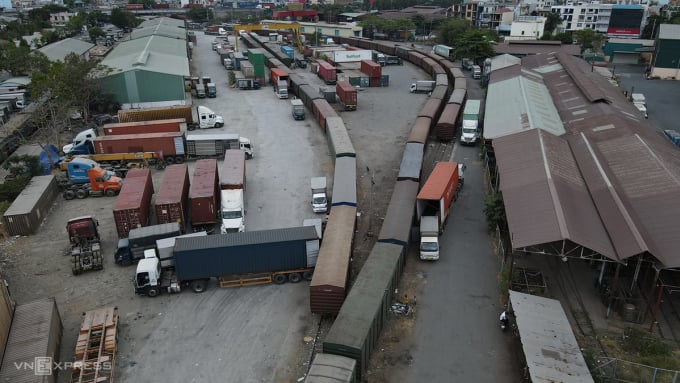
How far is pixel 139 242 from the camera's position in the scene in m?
29.3

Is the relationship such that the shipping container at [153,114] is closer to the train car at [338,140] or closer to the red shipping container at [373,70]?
the train car at [338,140]

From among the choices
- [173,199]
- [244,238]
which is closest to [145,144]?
[173,199]

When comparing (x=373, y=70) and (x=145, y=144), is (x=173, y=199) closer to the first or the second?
(x=145, y=144)

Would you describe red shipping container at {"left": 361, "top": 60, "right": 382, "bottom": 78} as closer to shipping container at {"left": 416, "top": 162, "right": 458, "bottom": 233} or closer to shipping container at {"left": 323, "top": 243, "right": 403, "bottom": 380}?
shipping container at {"left": 416, "top": 162, "right": 458, "bottom": 233}

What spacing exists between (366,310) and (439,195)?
12.5m

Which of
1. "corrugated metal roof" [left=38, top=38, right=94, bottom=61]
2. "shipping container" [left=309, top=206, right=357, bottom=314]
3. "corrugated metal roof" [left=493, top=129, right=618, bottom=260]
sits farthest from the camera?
"corrugated metal roof" [left=38, top=38, right=94, bottom=61]

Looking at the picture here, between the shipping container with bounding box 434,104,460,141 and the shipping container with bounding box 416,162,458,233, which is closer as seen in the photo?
the shipping container with bounding box 416,162,458,233

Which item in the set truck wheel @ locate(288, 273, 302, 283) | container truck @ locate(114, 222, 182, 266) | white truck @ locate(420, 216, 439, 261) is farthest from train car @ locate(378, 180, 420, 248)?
container truck @ locate(114, 222, 182, 266)

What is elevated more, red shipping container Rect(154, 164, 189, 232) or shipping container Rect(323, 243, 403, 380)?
red shipping container Rect(154, 164, 189, 232)

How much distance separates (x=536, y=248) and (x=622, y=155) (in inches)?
599

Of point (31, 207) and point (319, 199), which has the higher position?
point (31, 207)

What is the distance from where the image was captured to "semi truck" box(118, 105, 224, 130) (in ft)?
181

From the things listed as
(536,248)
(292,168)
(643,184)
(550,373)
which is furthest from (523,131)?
(550,373)

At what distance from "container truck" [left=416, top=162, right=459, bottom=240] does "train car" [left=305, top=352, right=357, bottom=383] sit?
45.4 ft
